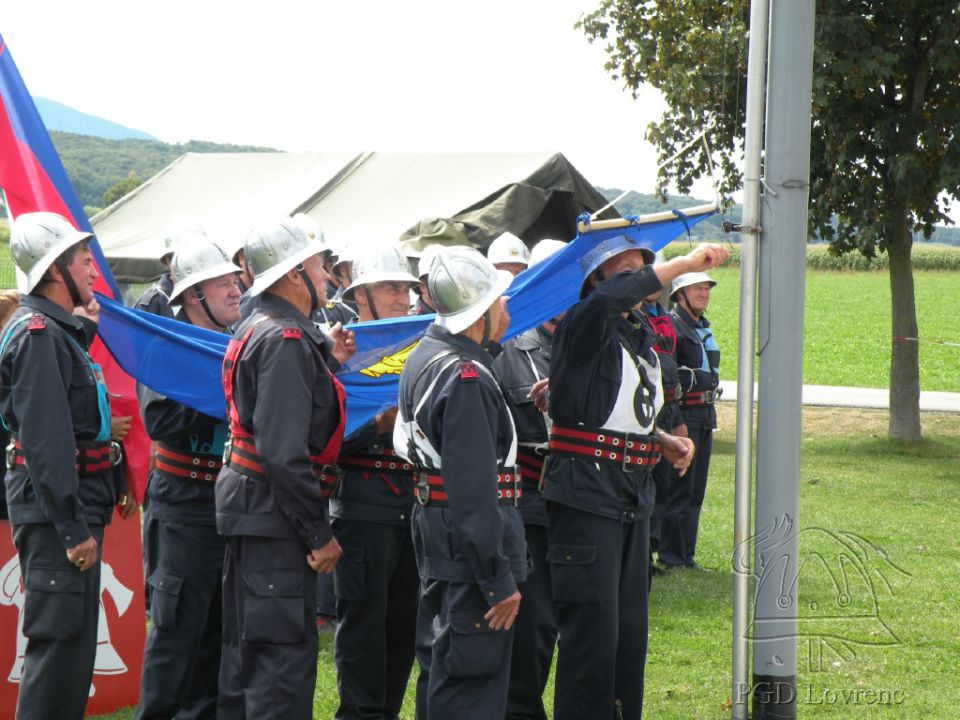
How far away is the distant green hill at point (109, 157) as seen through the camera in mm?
75938

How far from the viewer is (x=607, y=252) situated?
16.5 ft

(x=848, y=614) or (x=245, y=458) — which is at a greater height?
(x=245, y=458)

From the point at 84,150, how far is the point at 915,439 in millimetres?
80457

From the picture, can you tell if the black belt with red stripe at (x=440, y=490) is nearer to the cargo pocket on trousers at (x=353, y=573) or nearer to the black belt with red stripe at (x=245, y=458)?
the black belt with red stripe at (x=245, y=458)

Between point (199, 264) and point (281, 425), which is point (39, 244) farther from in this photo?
point (281, 425)

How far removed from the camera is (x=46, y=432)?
4.34 meters

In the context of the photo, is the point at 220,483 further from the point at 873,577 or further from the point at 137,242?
the point at 137,242

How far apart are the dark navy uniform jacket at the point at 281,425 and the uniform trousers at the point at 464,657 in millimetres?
500

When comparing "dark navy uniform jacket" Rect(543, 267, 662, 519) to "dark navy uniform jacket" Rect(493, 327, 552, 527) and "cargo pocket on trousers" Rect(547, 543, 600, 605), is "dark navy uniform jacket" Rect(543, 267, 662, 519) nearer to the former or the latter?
"cargo pocket on trousers" Rect(547, 543, 600, 605)

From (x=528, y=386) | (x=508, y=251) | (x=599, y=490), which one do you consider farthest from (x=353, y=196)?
(x=599, y=490)

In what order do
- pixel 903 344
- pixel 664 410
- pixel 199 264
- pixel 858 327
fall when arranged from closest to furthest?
pixel 199 264 < pixel 664 410 < pixel 903 344 < pixel 858 327

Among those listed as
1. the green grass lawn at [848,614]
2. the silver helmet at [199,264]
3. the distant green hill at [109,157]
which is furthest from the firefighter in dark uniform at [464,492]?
the distant green hill at [109,157]

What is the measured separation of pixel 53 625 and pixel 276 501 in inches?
39.3

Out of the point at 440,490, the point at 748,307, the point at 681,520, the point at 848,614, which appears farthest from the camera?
the point at 681,520
